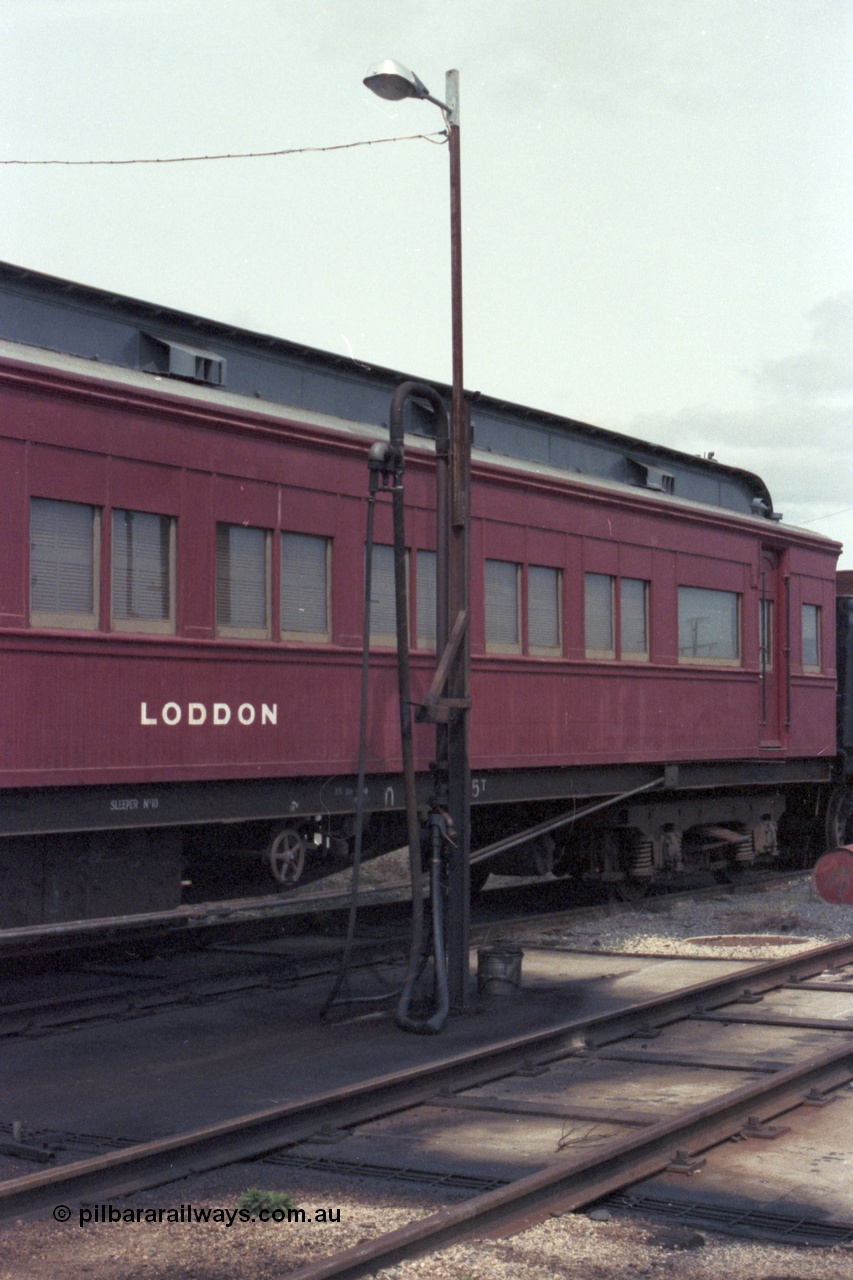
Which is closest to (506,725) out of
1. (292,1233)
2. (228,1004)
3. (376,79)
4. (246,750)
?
(246,750)

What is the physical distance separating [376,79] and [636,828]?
7.82 metres

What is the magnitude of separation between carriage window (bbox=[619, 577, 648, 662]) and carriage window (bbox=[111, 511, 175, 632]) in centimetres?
509

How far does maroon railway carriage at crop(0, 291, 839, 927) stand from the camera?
28.1 ft

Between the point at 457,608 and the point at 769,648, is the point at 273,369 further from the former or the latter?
the point at 457,608

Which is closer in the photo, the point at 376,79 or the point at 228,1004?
the point at 376,79

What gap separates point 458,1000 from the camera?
8984 mm

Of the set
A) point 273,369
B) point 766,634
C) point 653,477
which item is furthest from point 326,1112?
point 653,477

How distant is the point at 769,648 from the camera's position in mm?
15625

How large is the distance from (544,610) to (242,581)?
333 centimetres

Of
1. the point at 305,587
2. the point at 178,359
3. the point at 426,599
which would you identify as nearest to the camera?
the point at 305,587

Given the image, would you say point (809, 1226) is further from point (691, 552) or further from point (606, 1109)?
point (691, 552)

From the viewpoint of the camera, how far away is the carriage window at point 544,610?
39.5 ft

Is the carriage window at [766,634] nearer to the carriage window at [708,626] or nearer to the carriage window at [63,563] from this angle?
the carriage window at [708,626]

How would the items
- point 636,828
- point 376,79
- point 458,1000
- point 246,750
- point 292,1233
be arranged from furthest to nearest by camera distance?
point 636,828 < point 246,750 < point 458,1000 < point 376,79 < point 292,1233
